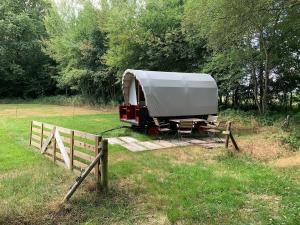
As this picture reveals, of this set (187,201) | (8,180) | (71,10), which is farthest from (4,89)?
(187,201)

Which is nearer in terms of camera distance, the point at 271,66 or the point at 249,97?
the point at 271,66

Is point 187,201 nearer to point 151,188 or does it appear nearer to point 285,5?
point 151,188

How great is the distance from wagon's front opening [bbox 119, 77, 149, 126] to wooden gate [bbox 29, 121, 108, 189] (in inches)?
162

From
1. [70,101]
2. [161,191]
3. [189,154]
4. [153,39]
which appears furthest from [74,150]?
[70,101]

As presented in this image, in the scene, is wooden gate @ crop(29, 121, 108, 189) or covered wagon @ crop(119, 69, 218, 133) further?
covered wagon @ crop(119, 69, 218, 133)

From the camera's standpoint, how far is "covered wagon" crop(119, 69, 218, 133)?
13203mm

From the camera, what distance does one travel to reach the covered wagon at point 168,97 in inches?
520

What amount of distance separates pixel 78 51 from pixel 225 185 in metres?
26.8

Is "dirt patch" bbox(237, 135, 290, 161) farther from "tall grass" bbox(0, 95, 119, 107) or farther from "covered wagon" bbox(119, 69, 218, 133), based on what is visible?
"tall grass" bbox(0, 95, 119, 107)

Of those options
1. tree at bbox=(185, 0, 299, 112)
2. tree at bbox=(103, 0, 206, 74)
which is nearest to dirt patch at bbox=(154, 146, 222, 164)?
tree at bbox=(185, 0, 299, 112)

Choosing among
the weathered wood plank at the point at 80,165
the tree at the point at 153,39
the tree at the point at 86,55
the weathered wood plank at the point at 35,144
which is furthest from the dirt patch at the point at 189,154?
the tree at the point at 86,55

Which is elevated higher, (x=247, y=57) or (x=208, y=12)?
(x=208, y=12)

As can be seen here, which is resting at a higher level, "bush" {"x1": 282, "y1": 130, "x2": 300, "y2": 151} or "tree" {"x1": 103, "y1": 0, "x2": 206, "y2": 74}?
"tree" {"x1": 103, "y1": 0, "x2": 206, "y2": 74}

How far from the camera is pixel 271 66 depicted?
56.6 feet
